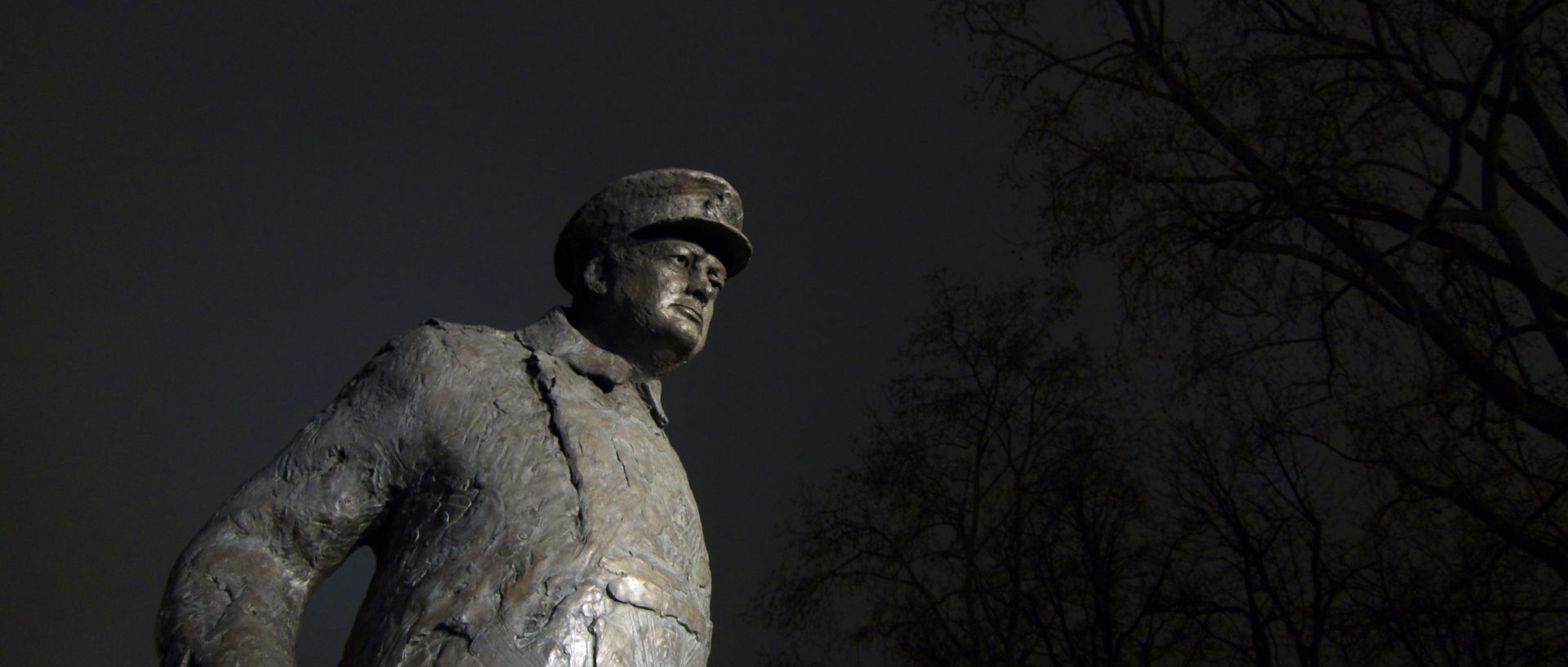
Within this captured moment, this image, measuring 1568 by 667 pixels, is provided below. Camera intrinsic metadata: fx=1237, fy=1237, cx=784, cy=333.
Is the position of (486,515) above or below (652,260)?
below

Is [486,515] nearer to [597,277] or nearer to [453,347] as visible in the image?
[453,347]

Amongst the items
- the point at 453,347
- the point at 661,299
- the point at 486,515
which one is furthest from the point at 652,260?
the point at 486,515

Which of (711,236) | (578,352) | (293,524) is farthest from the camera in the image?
(711,236)

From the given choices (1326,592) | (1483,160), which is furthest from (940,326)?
(1483,160)

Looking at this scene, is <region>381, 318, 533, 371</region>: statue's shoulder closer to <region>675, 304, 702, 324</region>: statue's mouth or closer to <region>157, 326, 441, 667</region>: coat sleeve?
<region>157, 326, 441, 667</region>: coat sleeve

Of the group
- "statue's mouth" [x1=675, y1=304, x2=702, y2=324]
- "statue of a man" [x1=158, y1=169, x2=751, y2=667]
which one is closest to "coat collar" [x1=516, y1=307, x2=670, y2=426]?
"statue of a man" [x1=158, y1=169, x2=751, y2=667]

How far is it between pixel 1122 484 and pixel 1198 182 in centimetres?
191

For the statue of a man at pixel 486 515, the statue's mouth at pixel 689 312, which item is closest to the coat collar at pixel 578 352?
the statue of a man at pixel 486 515

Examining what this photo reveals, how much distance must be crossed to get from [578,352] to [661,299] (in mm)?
195

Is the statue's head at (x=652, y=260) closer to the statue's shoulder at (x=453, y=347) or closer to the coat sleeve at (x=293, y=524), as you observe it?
the statue's shoulder at (x=453, y=347)

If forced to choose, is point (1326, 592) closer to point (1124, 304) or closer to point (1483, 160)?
point (1124, 304)

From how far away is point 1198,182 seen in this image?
5688 millimetres

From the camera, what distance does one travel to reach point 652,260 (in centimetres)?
251

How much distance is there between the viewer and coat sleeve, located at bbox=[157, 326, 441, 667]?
1804 mm
